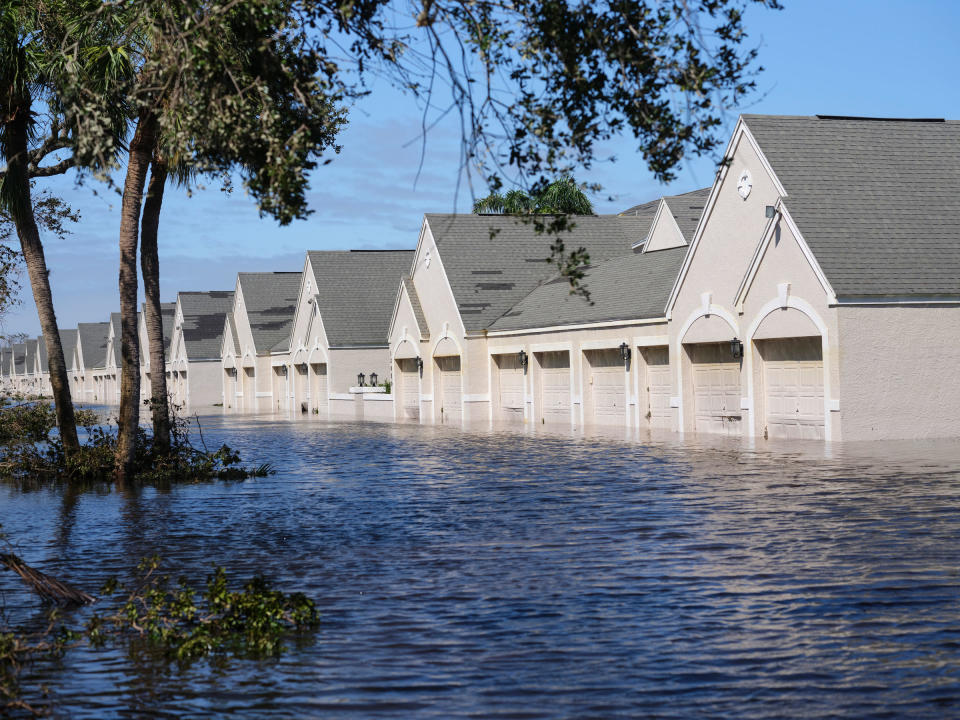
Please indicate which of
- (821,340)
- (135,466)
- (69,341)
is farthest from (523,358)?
(69,341)

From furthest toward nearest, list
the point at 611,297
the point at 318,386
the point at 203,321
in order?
the point at 203,321 → the point at 318,386 → the point at 611,297

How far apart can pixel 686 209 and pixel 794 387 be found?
69.3ft

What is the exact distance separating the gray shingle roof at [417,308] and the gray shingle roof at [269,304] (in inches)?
829

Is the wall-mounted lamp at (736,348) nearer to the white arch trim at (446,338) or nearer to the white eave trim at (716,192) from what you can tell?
the white eave trim at (716,192)

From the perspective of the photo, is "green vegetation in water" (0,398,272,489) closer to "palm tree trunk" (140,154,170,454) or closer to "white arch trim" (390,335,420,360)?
"palm tree trunk" (140,154,170,454)

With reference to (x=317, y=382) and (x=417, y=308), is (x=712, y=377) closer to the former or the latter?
(x=417, y=308)

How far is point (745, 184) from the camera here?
102 feet

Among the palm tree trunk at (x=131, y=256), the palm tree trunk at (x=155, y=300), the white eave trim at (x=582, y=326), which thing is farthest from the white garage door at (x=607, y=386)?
the palm tree trunk at (x=131, y=256)

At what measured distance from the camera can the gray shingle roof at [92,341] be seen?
134 m

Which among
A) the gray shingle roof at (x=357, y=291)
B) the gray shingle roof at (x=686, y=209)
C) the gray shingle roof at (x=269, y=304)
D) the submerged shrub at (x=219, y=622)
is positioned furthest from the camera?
the gray shingle roof at (x=269, y=304)

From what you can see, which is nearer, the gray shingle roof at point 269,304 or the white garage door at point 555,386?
the white garage door at point 555,386

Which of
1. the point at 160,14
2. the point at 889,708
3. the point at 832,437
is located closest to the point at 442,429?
the point at 832,437

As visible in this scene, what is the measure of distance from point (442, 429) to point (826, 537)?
91.1ft

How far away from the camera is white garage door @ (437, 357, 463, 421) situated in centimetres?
4947
